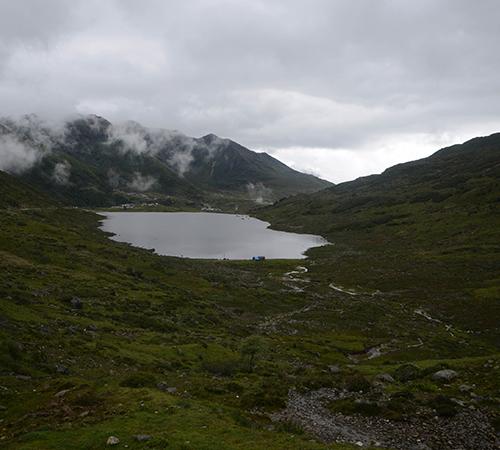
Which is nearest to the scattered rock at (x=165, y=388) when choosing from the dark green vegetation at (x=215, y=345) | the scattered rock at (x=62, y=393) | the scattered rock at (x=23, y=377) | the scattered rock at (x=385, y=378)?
the dark green vegetation at (x=215, y=345)

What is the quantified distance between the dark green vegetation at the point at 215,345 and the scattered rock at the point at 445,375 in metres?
0.61

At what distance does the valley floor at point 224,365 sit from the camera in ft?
72.5

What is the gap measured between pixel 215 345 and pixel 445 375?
2624 centimetres

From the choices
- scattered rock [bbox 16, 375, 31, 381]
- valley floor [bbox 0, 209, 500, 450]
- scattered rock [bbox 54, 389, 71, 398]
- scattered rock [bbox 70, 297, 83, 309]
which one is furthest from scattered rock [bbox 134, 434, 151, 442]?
scattered rock [bbox 70, 297, 83, 309]

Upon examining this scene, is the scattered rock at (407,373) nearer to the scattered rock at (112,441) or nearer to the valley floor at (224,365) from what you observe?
the valley floor at (224,365)

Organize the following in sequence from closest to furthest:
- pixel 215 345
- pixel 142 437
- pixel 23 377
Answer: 1. pixel 142 437
2. pixel 23 377
3. pixel 215 345

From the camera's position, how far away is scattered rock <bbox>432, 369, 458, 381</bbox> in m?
35.0

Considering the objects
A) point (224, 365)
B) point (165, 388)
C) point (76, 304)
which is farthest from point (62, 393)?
point (76, 304)

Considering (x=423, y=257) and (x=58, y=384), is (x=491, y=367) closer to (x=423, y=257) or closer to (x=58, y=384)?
(x=58, y=384)

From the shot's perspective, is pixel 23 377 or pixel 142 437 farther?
pixel 23 377

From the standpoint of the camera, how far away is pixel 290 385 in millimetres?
34594

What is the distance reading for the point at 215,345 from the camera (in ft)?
170

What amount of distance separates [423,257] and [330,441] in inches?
5601

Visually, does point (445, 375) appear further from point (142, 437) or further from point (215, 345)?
point (142, 437)
